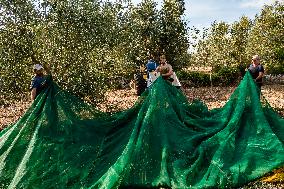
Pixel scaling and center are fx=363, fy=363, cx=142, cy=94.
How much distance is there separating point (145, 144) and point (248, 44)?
34.5 meters

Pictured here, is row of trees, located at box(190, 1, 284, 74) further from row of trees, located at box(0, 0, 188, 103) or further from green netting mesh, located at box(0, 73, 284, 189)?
green netting mesh, located at box(0, 73, 284, 189)

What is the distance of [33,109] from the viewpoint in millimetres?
8766

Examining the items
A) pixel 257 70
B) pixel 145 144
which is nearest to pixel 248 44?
pixel 257 70

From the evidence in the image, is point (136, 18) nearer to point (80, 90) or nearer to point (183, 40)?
point (183, 40)

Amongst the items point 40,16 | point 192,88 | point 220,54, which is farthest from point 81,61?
point 220,54

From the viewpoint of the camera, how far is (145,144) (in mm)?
8148

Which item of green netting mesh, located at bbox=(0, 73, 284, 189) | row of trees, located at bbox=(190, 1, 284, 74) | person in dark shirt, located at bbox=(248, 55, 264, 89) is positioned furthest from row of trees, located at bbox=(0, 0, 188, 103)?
row of trees, located at bbox=(190, 1, 284, 74)

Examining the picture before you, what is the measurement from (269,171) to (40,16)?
36.5 ft

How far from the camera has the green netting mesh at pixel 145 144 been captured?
295 inches

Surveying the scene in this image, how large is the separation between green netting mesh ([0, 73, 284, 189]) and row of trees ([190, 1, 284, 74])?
68.6ft

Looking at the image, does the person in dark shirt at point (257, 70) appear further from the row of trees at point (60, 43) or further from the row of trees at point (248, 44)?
the row of trees at point (248, 44)

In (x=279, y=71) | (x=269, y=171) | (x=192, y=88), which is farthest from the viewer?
(x=279, y=71)

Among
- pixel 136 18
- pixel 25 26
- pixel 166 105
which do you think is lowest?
pixel 166 105

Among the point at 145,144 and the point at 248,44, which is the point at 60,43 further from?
the point at 248,44
